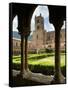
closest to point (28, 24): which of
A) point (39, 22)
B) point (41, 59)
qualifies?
point (39, 22)

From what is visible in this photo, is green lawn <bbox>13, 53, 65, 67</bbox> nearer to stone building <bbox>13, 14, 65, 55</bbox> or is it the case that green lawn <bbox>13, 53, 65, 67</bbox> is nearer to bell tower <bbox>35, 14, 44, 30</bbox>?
stone building <bbox>13, 14, 65, 55</bbox>

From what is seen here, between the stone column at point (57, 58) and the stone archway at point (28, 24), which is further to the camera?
the stone column at point (57, 58)

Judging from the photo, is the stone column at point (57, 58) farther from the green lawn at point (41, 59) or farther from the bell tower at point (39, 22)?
the bell tower at point (39, 22)

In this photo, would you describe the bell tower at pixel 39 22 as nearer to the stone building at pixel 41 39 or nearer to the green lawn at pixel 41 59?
the stone building at pixel 41 39

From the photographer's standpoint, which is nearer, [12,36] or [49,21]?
[12,36]

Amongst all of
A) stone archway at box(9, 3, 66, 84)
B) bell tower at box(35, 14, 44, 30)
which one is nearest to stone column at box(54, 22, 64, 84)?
stone archway at box(9, 3, 66, 84)

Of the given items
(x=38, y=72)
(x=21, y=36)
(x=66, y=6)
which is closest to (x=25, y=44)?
(x=21, y=36)

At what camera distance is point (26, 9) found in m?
2.62

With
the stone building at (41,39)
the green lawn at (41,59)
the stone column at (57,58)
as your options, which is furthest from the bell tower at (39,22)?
the green lawn at (41,59)

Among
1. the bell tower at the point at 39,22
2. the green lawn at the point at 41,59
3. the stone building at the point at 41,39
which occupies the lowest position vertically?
the green lawn at the point at 41,59

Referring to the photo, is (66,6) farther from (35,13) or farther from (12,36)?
(12,36)

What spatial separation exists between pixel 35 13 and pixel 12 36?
30 cm

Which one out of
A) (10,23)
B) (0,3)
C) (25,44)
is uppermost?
(0,3)

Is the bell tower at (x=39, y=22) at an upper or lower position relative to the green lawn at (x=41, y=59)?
upper
